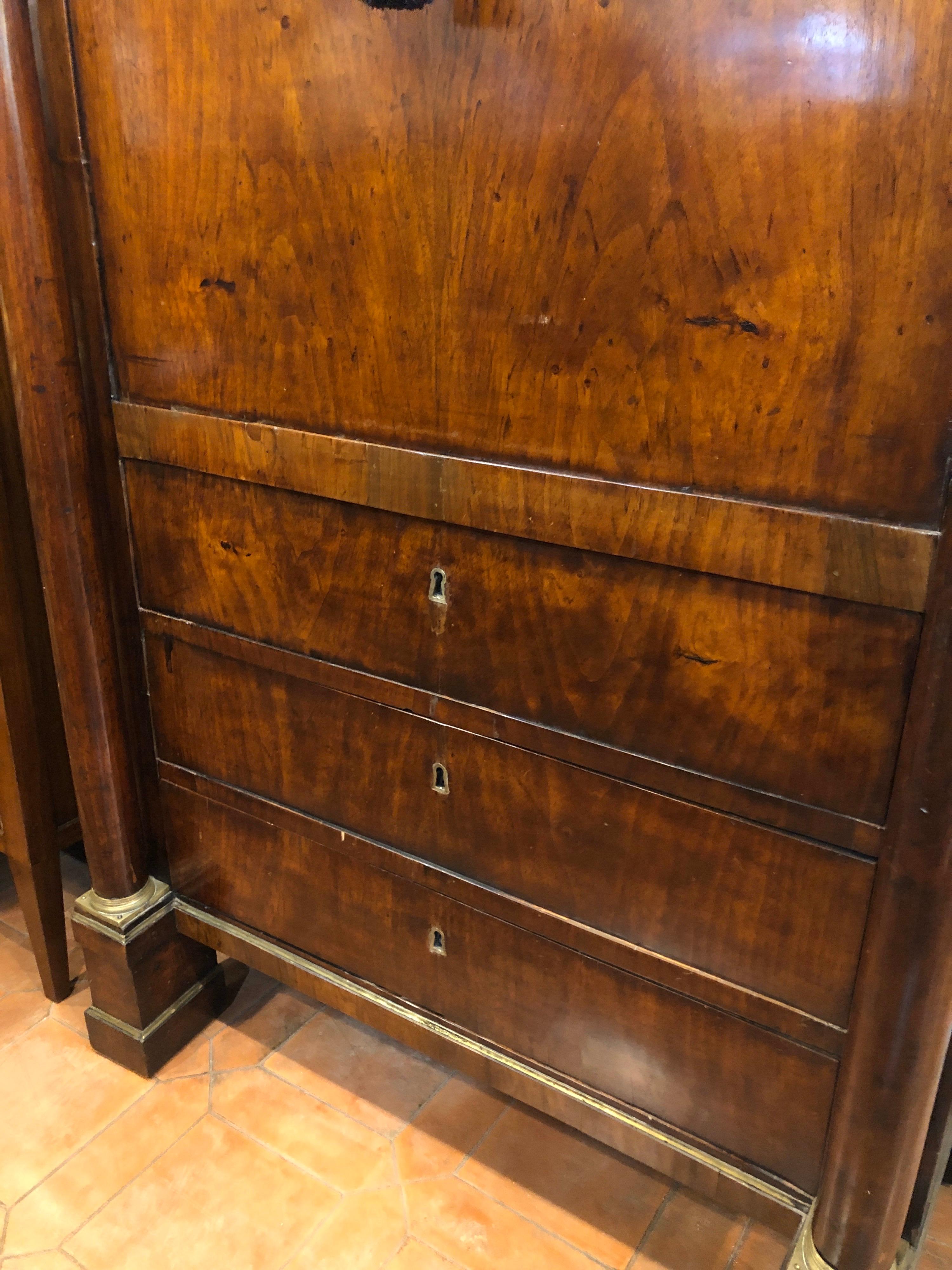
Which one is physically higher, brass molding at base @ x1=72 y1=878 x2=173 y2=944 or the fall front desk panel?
the fall front desk panel

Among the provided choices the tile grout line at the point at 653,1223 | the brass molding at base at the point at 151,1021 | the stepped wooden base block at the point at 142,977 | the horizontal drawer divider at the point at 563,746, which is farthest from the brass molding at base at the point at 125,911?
the tile grout line at the point at 653,1223

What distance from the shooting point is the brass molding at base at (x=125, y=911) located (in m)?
1.36

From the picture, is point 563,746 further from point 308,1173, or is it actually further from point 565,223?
point 308,1173

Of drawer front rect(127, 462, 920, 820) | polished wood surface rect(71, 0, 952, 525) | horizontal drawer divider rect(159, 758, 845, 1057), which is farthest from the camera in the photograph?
horizontal drawer divider rect(159, 758, 845, 1057)

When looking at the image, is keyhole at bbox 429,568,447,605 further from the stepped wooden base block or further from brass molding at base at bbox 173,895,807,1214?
the stepped wooden base block


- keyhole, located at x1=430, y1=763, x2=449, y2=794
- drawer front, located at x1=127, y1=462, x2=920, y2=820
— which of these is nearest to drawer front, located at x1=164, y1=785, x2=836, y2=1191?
keyhole, located at x1=430, y1=763, x2=449, y2=794

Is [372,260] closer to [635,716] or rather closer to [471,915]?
[635,716]

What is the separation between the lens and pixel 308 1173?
4.31 feet

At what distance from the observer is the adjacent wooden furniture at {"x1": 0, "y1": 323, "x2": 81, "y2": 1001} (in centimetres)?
140

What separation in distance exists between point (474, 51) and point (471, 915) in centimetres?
85

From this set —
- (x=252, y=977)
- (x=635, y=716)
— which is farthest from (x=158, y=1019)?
(x=635, y=716)

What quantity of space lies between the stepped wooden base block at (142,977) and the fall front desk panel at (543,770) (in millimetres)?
204

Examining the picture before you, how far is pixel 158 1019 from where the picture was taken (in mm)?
1447

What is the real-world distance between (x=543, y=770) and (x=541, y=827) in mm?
66
